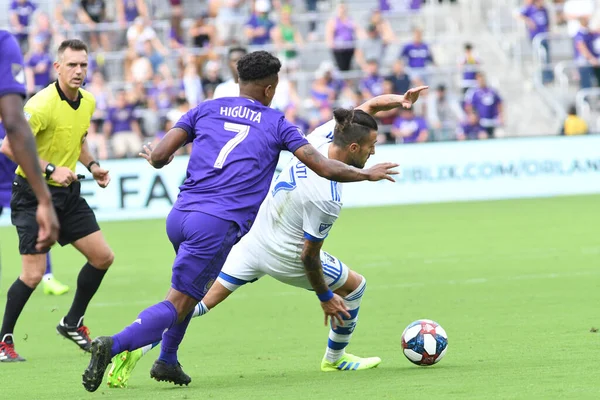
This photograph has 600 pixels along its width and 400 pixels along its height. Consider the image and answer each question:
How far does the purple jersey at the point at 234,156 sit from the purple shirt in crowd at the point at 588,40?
69.8 ft

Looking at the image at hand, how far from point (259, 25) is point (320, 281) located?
787 inches

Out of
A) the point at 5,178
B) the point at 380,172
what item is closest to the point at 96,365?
the point at 380,172

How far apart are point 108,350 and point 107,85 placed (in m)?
19.6

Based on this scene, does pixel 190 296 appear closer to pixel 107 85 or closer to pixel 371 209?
pixel 371 209

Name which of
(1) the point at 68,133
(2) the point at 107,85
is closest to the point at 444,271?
(1) the point at 68,133

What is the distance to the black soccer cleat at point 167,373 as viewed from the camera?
7492 millimetres

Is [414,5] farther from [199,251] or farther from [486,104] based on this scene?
[199,251]

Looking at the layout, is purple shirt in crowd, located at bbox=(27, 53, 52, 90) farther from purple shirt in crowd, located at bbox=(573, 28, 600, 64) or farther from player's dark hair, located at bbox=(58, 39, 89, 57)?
player's dark hair, located at bbox=(58, 39, 89, 57)

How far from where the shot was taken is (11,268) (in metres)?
16.1

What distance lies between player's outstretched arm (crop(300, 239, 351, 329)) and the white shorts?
41 cm

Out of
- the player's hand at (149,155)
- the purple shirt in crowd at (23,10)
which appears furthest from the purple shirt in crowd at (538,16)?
the player's hand at (149,155)

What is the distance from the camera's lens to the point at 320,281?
7.79 meters

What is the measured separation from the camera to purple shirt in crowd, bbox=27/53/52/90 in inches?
972

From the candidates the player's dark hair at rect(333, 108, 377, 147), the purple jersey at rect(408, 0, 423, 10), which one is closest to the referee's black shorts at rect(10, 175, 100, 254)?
the player's dark hair at rect(333, 108, 377, 147)
